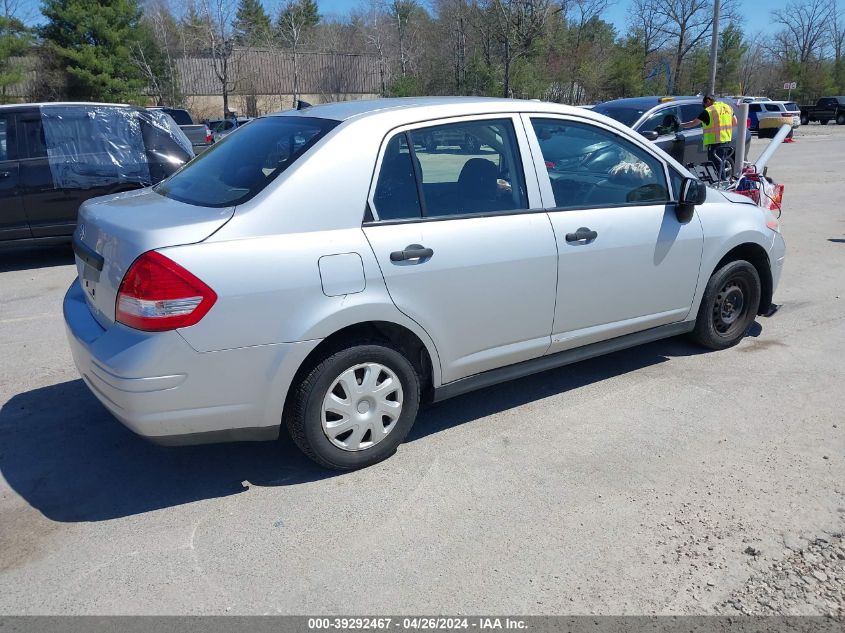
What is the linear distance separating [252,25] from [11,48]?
24.1 meters

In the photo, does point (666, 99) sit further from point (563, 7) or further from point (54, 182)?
point (563, 7)

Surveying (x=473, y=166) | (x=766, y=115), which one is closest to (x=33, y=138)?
(x=473, y=166)

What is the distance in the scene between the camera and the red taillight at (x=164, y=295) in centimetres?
311

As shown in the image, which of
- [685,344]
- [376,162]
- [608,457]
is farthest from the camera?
[685,344]

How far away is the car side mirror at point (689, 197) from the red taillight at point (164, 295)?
3.05m

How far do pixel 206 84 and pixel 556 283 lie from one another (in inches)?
1817

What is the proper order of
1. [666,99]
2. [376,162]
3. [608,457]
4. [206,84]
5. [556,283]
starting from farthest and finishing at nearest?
[206,84]
[666,99]
[556,283]
[608,457]
[376,162]

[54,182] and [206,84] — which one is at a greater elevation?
[206,84]

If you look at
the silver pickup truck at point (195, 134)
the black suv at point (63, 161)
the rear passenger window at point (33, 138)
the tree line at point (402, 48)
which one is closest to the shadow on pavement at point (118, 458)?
the black suv at point (63, 161)

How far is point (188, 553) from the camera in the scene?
3129 millimetres

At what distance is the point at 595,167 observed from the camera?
4.55 meters

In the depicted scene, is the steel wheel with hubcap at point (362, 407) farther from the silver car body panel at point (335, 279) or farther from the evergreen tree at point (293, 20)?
the evergreen tree at point (293, 20)

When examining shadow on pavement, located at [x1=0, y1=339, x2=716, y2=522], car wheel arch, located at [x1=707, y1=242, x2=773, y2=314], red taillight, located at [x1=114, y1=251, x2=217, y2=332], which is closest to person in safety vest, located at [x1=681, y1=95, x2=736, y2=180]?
car wheel arch, located at [x1=707, y1=242, x2=773, y2=314]

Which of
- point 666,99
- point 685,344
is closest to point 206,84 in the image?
point 666,99
